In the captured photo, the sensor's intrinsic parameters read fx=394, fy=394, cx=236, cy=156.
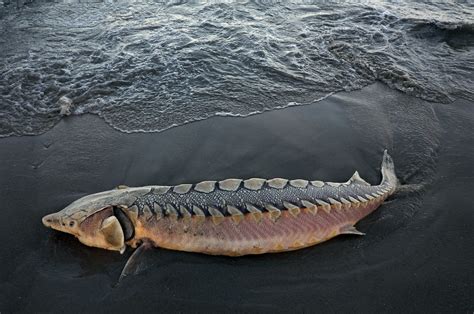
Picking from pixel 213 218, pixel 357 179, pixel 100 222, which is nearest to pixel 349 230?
pixel 357 179

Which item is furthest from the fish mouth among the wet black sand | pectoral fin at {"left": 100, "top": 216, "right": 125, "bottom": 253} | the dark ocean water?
the dark ocean water

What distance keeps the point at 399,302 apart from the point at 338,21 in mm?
6623

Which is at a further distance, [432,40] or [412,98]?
[432,40]

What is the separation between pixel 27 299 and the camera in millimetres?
3090

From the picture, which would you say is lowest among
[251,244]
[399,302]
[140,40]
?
[399,302]

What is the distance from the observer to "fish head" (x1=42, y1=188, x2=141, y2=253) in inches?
131

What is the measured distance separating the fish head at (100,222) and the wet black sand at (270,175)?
0.41ft

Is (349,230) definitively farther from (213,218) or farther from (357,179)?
(213,218)

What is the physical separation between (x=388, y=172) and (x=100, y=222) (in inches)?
115

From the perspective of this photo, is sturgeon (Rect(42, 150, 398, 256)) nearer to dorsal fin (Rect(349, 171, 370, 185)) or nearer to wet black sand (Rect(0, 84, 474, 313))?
wet black sand (Rect(0, 84, 474, 313))

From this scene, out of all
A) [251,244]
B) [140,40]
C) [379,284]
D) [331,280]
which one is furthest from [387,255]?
[140,40]

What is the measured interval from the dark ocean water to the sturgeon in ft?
6.02

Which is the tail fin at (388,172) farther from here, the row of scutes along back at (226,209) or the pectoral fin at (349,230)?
the row of scutes along back at (226,209)

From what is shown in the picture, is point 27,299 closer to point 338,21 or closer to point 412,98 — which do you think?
point 412,98
